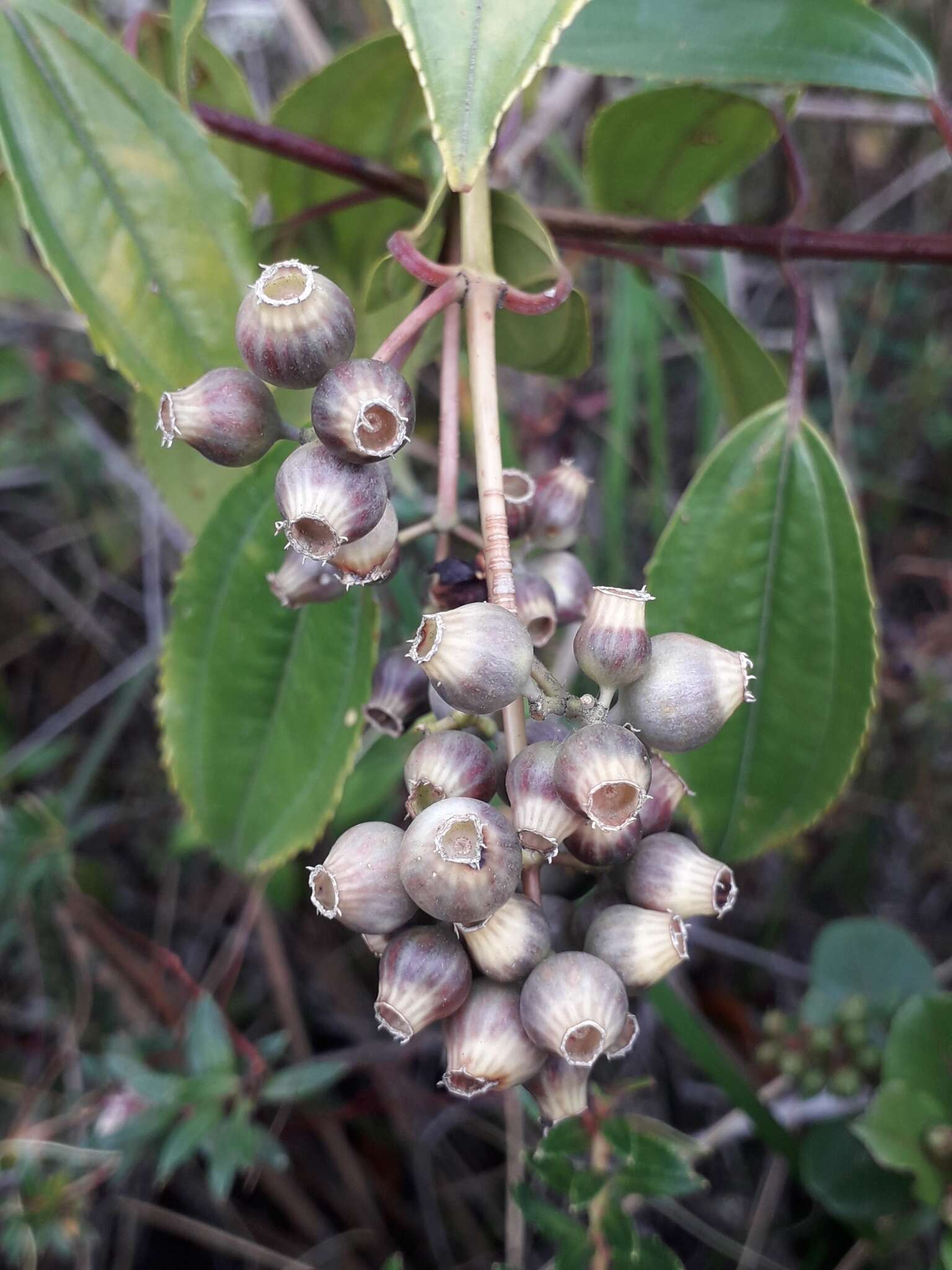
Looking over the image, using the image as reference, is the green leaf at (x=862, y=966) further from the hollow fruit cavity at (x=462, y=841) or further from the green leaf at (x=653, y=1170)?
the hollow fruit cavity at (x=462, y=841)

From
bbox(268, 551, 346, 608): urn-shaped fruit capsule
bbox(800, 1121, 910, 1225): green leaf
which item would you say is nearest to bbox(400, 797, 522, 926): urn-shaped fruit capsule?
bbox(268, 551, 346, 608): urn-shaped fruit capsule

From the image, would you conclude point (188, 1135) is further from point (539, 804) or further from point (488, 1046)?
point (539, 804)

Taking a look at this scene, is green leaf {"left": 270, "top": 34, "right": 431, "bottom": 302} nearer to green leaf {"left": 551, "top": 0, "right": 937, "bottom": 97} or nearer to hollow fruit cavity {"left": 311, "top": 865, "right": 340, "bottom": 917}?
green leaf {"left": 551, "top": 0, "right": 937, "bottom": 97}

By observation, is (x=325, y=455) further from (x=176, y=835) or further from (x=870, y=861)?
(x=870, y=861)

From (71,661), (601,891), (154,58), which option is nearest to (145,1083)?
(601,891)

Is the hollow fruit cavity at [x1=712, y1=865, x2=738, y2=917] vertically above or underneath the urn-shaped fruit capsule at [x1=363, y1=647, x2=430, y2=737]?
underneath

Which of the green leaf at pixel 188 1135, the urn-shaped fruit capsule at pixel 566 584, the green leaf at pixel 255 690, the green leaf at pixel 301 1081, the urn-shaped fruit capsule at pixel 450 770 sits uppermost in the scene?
the urn-shaped fruit capsule at pixel 450 770

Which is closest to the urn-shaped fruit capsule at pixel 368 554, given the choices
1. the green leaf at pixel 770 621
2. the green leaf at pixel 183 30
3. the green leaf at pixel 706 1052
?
the green leaf at pixel 770 621
